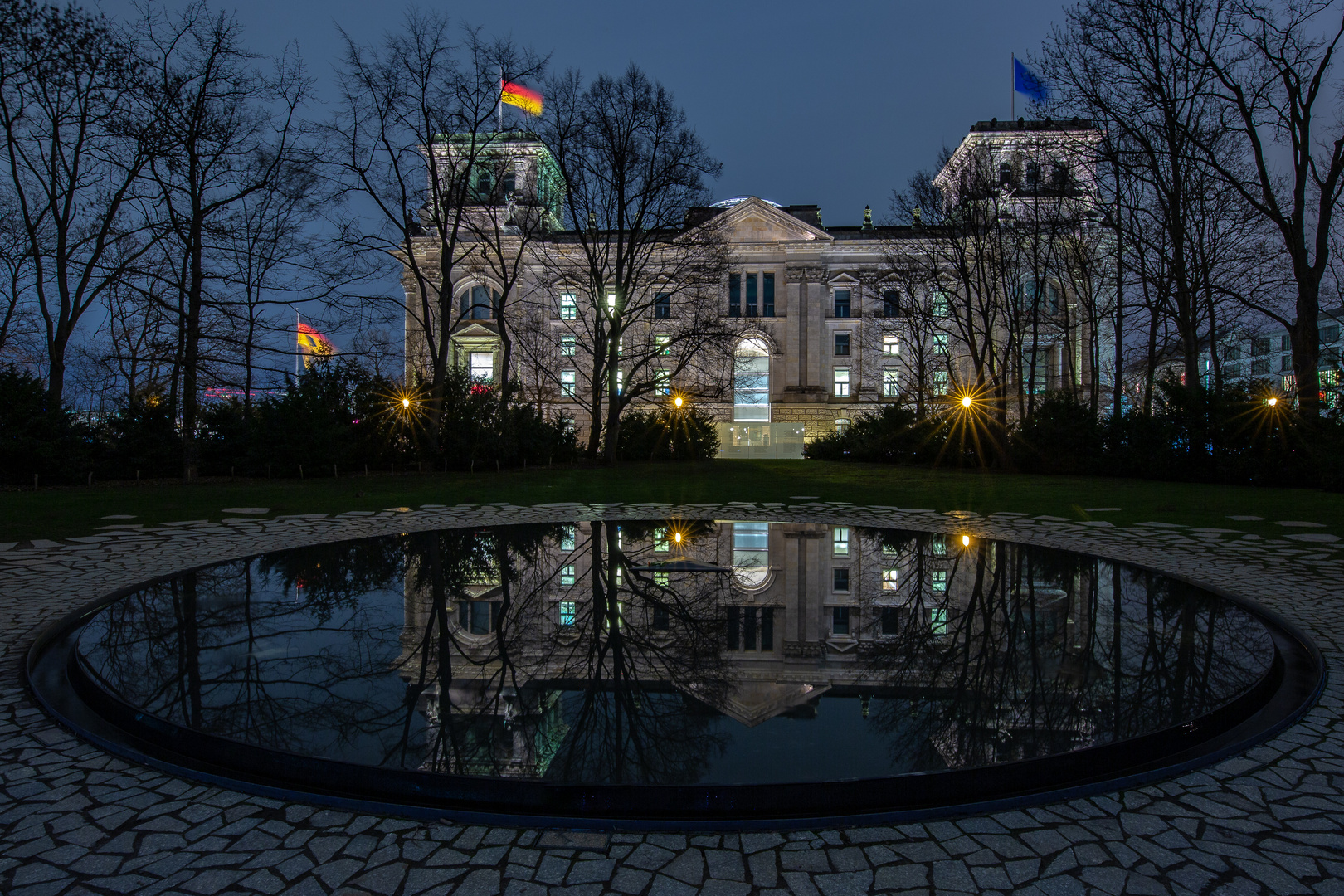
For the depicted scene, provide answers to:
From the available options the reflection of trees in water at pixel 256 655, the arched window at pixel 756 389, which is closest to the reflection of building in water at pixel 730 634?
the reflection of trees in water at pixel 256 655

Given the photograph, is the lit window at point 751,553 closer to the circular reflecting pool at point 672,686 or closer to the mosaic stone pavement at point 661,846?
the circular reflecting pool at point 672,686

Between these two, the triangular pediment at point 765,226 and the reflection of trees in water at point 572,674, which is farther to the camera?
the triangular pediment at point 765,226

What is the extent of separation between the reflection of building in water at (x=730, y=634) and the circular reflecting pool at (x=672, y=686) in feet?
0.08

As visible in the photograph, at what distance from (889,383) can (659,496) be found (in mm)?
42943

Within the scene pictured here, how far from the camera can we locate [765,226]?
56250mm

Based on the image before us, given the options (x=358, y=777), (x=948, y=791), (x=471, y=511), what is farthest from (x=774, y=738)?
(x=471, y=511)

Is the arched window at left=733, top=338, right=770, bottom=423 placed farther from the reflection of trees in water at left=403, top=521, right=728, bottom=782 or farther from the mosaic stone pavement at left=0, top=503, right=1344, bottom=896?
the mosaic stone pavement at left=0, top=503, right=1344, bottom=896

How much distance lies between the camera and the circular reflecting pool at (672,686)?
2875 millimetres

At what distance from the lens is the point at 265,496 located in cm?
1538

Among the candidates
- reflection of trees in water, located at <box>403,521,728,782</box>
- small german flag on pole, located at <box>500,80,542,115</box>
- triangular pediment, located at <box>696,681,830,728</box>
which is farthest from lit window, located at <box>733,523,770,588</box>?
small german flag on pole, located at <box>500,80,542,115</box>

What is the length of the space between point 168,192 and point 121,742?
21994mm

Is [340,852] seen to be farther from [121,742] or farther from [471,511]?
[471,511]

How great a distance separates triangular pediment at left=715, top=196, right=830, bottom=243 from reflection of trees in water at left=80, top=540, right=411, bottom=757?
52747mm

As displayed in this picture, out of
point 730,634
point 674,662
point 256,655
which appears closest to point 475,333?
point 256,655
